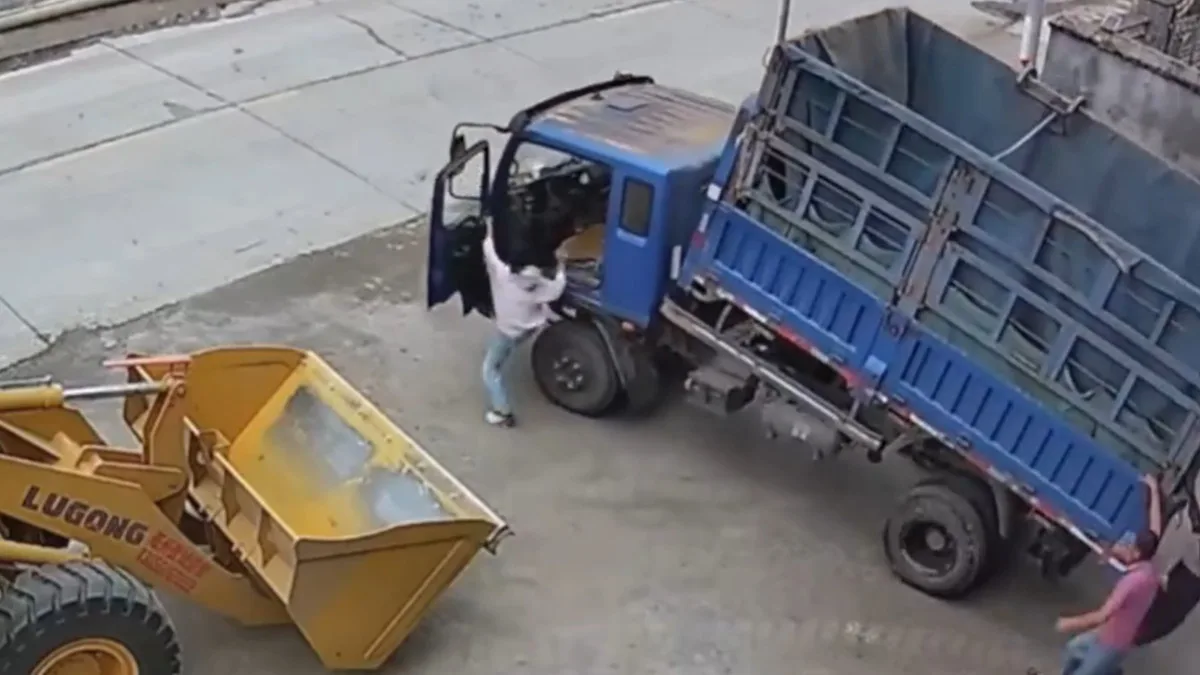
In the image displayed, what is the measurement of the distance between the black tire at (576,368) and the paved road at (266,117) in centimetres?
248

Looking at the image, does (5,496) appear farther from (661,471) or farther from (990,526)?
(990,526)

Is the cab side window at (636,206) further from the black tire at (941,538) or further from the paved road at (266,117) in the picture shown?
the paved road at (266,117)

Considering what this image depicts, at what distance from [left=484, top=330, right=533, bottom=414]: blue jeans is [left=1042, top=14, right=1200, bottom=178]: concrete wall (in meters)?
4.73

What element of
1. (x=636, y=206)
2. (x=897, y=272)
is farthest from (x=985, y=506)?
(x=636, y=206)

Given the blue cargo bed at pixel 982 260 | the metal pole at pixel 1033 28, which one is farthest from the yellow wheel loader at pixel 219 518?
the metal pole at pixel 1033 28

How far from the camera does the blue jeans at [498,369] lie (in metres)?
10.5

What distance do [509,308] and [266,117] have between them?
4.67 meters

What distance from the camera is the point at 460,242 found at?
10672mm

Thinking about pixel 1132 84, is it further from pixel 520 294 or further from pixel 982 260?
pixel 520 294

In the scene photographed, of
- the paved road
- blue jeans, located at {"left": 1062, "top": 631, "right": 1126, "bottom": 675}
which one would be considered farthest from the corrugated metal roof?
blue jeans, located at {"left": 1062, "top": 631, "right": 1126, "bottom": 675}

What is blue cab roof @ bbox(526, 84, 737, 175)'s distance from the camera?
1003 centimetres

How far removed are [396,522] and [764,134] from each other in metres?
2.81

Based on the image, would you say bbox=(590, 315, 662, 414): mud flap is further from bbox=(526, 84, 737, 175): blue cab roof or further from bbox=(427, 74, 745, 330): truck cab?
bbox=(526, 84, 737, 175): blue cab roof

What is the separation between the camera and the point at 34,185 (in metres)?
13.0
